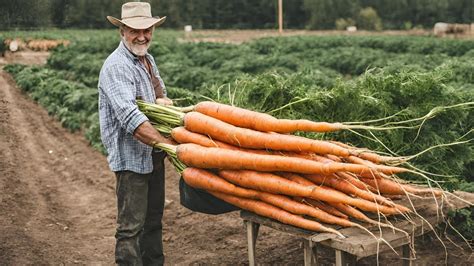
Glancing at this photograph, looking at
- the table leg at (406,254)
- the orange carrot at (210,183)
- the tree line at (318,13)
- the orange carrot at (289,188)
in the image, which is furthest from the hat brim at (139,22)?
the tree line at (318,13)

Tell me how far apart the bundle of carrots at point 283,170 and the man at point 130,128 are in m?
0.27

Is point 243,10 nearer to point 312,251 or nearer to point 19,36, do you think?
point 19,36

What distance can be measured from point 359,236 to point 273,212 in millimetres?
624

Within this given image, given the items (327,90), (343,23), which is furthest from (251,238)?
(343,23)

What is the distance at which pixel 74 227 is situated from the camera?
6.32 meters

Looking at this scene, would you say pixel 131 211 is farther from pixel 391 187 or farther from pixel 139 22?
pixel 391 187

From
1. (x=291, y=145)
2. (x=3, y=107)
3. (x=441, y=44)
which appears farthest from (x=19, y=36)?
(x=291, y=145)

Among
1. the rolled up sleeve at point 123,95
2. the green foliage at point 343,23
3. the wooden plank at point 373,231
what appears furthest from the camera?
the green foliage at point 343,23

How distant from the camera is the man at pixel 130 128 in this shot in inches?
155

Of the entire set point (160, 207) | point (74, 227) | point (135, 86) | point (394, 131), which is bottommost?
point (74, 227)

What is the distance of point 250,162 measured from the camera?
145 inches

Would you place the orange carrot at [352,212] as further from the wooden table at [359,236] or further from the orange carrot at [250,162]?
the orange carrot at [250,162]

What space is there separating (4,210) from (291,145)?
4.34 metres

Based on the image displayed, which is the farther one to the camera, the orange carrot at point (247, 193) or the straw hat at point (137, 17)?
the straw hat at point (137, 17)
